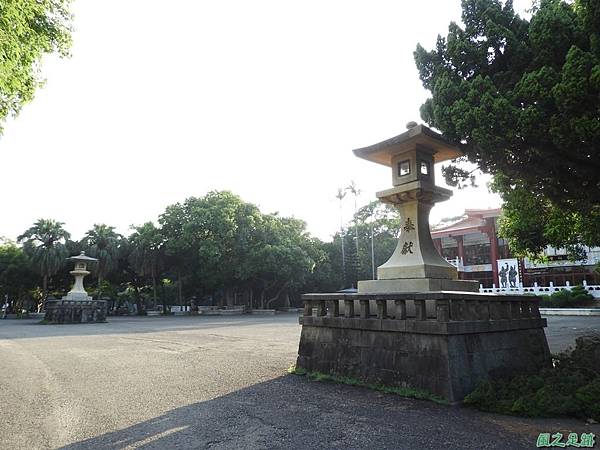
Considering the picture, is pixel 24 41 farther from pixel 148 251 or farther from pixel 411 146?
pixel 148 251

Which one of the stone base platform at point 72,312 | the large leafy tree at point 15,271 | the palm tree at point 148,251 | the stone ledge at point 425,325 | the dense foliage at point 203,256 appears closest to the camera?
the stone ledge at point 425,325

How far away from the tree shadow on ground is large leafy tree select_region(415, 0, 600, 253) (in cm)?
399

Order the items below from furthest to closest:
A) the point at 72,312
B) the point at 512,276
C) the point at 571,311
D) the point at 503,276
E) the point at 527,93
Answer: the point at 503,276, the point at 512,276, the point at 72,312, the point at 571,311, the point at 527,93

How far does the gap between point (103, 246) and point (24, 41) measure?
111 ft

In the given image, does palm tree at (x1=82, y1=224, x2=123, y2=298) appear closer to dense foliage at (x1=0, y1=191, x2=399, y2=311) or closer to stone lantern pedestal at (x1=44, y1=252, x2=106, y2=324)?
dense foliage at (x1=0, y1=191, x2=399, y2=311)

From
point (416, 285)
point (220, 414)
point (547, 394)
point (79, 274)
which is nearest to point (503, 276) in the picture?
point (416, 285)

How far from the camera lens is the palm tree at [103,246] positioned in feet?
117

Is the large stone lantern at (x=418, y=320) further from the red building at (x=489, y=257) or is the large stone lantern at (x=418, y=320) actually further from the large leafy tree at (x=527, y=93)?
the red building at (x=489, y=257)

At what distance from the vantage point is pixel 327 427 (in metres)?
4.55

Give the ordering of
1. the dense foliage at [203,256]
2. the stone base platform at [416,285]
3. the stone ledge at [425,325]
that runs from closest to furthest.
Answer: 1. the stone ledge at [425,325]
2. the stone base platform at [416,285]
3. the dense foliage at [203,256]

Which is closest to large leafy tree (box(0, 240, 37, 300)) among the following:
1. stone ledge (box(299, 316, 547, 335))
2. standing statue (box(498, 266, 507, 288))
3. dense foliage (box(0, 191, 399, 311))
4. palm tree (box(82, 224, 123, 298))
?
dense foliage (box(0, 191, 399, 311))

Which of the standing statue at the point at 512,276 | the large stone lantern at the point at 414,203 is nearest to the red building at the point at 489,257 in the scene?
the standing statue at the point at 512,276

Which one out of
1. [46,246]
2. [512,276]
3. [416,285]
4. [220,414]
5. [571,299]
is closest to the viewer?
[220,414]

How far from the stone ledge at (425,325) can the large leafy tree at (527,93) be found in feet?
8.63
